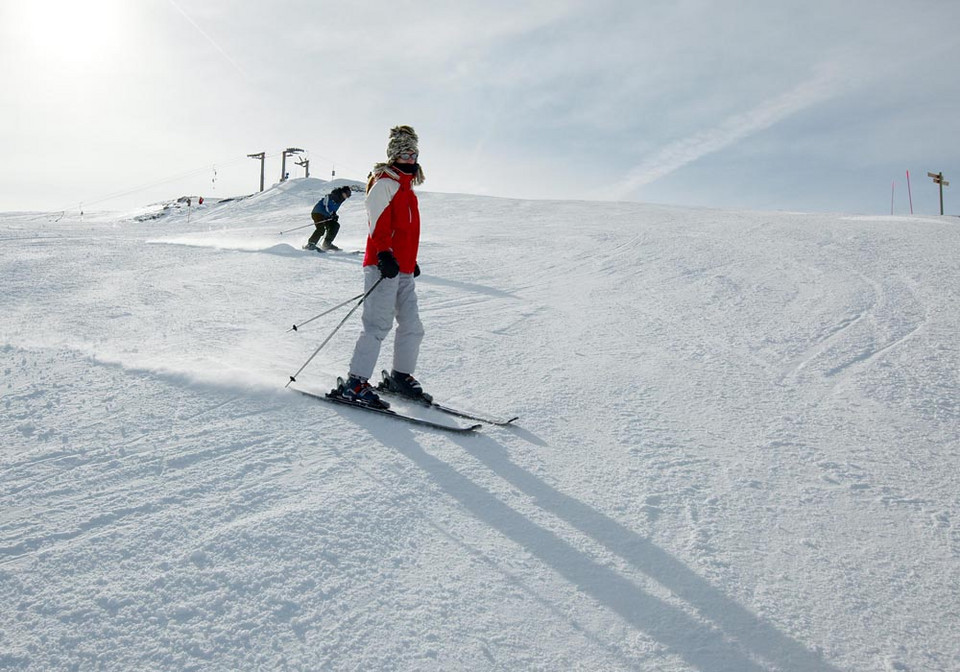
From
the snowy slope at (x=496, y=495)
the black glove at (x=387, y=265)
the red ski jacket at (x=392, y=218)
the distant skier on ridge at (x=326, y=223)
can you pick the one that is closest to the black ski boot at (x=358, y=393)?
the snowy slope at (x=496, y=495)

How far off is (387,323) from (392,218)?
70cm

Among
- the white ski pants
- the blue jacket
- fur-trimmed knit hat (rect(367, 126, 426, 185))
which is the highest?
the blue jacket

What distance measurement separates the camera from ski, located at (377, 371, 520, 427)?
137 inches

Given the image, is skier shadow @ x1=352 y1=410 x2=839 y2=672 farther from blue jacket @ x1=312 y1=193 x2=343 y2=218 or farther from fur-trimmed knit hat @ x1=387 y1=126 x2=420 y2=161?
blue jacket @ x1=312 y1=193 x2=343 y2=218

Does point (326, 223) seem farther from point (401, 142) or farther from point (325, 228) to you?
point (401, 142)

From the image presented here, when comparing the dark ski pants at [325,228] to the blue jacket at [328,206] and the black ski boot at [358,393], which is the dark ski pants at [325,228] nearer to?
the blue jacket at [328,206]

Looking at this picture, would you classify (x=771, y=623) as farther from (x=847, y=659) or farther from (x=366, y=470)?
(x=366, y=470)

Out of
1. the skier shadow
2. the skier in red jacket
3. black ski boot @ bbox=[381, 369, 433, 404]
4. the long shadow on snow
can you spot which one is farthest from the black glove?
the long shadow on snow

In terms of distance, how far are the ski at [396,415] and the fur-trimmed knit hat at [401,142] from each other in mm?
1635

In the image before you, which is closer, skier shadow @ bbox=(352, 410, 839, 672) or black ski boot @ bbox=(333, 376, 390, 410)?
skier shadow @ bbox=(352, 410, 839, 672)

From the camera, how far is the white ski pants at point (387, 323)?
383 centimetres

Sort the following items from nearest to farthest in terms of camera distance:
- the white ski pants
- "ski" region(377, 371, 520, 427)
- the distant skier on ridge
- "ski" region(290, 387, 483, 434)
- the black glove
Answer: "ski" region(290, 387, 483, 434) → "ski" region(377, 371, 520, 427) → the black glove → the white ski pants → the distant skier on ridge

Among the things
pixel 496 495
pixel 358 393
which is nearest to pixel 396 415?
pixel 358 393

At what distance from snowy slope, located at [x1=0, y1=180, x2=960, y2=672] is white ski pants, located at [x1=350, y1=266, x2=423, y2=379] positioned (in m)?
0.37
